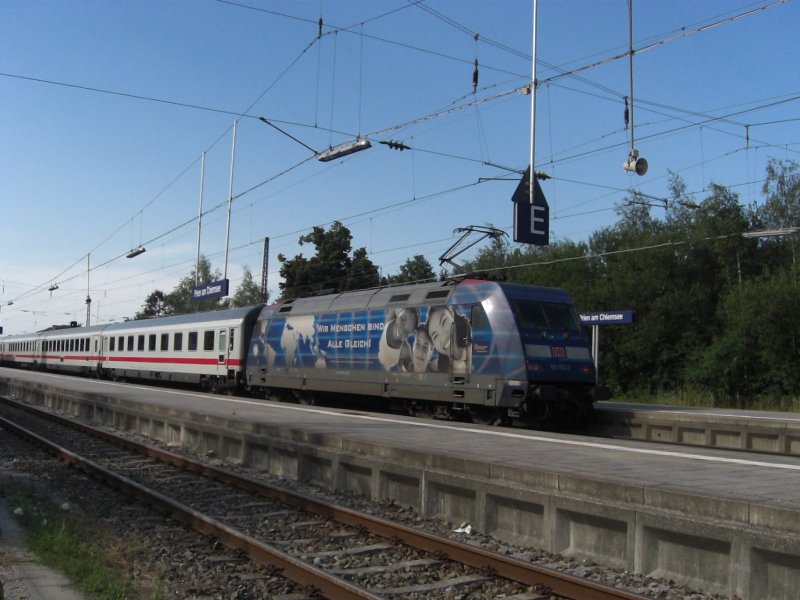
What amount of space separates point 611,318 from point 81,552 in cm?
1758

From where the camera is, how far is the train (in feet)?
53.5

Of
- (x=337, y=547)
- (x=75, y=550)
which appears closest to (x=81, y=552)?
(x=75, y=550)

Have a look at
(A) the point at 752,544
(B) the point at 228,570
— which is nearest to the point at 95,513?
(B) the point at 228,570

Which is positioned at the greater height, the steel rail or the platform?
the platform

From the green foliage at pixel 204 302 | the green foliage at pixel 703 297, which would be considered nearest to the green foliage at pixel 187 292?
the green foliage at pixel 204 302

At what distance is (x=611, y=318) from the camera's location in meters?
22.5

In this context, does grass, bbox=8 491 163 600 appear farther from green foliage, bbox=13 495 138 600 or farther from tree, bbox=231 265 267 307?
tree, bbox=231 265 267 307

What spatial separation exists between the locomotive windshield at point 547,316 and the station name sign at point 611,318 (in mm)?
4499

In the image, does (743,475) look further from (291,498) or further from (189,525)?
(189,525)

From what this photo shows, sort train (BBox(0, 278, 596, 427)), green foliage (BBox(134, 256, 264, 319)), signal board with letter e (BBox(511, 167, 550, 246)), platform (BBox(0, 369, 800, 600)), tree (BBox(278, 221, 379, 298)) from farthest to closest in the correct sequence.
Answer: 1. green foliage (BBox(134, 256, 264, 319))
2. tree (BBox(278, 221, 379, 298))
3. signal board with letter e (BBox(511, 167, 550, 246))
4. train (BBox(0, 278, 596, 427))
5. platform (BBox(0, 369, 800, 600))

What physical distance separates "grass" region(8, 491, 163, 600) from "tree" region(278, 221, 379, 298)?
5179cm

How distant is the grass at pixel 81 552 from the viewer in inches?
253

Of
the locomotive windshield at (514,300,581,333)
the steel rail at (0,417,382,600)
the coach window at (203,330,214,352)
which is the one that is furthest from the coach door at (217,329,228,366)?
the steel rail at (0,417,382,600)

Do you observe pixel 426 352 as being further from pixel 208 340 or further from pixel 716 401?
pixel 716 401
